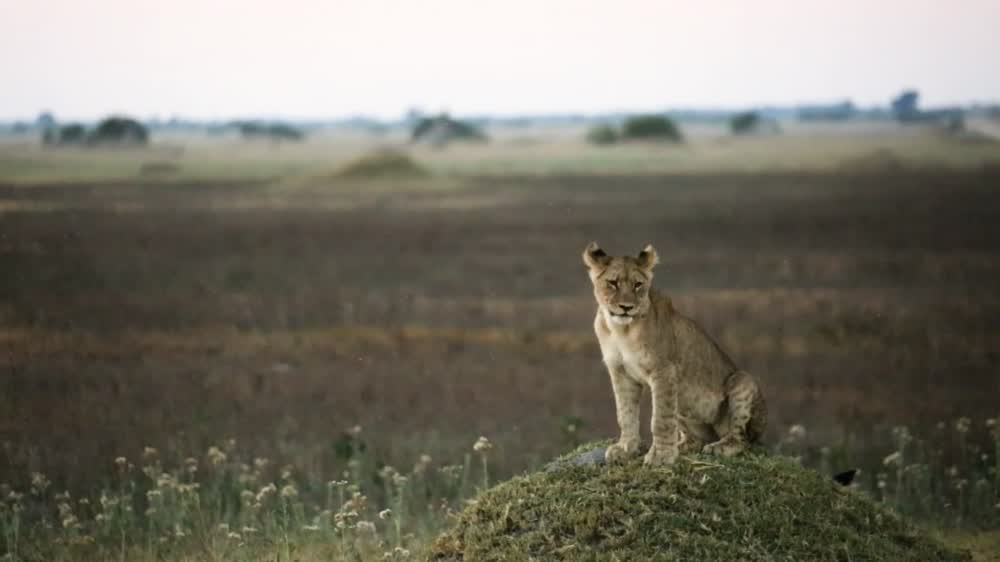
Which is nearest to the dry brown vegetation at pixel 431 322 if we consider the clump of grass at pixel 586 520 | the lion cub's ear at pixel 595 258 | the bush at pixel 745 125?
the clump of grass at pixel 586 520

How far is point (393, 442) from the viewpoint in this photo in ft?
60.5

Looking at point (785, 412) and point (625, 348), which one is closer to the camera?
point (625, 348)

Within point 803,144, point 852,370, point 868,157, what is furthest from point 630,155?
point 852,370

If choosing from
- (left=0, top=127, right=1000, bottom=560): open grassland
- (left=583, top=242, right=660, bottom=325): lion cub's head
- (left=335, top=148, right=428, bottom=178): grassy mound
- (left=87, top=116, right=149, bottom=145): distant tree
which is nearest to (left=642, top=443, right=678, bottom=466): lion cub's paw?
(left=583, top=242, right=660, bottom=325): lion cub's head

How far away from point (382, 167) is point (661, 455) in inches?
2771

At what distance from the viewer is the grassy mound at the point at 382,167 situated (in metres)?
78.3

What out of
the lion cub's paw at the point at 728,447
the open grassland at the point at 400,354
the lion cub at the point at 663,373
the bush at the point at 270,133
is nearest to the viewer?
the lion cub at the point at 663,373

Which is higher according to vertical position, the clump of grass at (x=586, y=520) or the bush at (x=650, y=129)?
the clump of grass at (x=586, y=520)

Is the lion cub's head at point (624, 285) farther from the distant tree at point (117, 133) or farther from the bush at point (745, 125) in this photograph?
the bush at point (745, 125)

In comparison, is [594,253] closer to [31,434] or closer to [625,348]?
[625,348]

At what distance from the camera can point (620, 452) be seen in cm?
991

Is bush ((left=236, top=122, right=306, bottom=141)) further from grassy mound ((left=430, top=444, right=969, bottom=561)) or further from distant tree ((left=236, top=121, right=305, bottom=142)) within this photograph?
grassy mound ((left=430, top=444, right=969, bottom=561))

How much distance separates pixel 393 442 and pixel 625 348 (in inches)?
367

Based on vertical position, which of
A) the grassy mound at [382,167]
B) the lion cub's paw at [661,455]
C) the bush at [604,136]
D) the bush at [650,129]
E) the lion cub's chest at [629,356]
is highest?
the lion cub's chest at [629,356]
